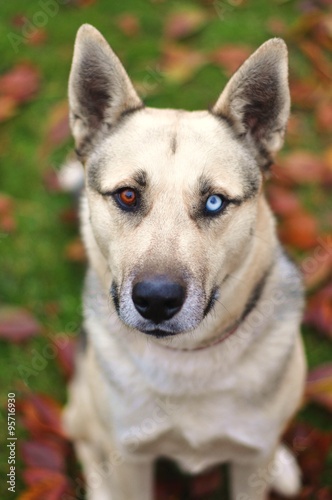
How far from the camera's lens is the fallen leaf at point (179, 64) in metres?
5.48

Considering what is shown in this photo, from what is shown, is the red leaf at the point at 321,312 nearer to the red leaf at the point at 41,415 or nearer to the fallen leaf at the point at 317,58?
the red leaf at the point at 41,415

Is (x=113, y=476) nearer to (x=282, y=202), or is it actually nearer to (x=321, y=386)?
(x=321, y=386)

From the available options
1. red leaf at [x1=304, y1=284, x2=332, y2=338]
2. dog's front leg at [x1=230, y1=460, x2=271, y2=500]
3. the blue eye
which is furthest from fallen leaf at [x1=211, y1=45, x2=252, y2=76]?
dog's front leg at [x1=230, y1=460, x2=271, y2=500]

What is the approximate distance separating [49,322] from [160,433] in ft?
5.44

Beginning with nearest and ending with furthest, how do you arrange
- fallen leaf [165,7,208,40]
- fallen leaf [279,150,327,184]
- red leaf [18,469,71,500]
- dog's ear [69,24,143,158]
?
dog's ear [69,24,143,158] → red leaf [18,469,71,500] → fallen leaf [279,150,327,184] → fallen leaf [165,7,208,40]

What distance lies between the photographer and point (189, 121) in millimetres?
2723

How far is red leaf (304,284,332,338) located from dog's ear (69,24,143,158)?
193 centimetres

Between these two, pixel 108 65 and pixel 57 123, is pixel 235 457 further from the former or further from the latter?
pixel 57 123

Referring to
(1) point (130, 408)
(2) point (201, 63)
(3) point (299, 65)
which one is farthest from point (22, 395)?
(3) point (299, 65)

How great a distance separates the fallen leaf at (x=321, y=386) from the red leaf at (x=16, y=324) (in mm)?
1743

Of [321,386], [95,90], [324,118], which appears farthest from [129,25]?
[321,386]

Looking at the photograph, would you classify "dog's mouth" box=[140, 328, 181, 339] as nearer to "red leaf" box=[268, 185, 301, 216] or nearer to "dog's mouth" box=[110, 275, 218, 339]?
"dog's mouth" box=[110, 275, 218, 339]

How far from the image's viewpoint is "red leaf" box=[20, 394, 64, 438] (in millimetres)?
3756

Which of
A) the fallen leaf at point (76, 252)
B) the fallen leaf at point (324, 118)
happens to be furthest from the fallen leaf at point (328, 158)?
the fallen leaf at point (76, 252)
